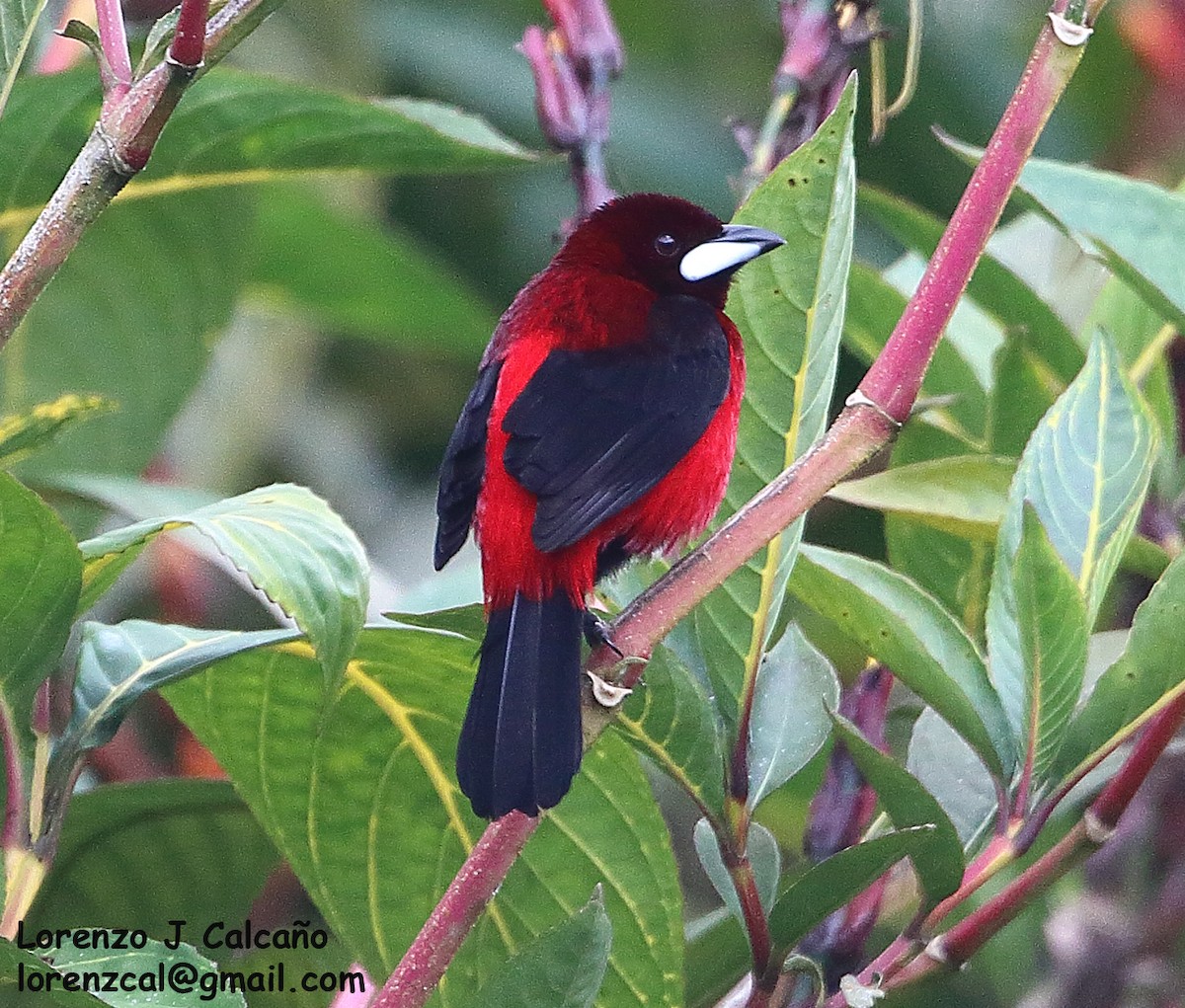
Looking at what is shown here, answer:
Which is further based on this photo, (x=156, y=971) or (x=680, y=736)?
(x=680, y=736)

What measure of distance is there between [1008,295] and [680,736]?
1121mm

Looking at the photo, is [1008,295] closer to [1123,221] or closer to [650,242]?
[1123,221]

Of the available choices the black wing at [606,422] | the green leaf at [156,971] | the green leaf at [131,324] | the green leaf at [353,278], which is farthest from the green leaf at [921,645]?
the green leaf at [353,278]

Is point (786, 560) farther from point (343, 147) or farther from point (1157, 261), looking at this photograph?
point (343, 147)

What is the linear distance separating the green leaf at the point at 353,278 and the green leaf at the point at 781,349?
191 cm

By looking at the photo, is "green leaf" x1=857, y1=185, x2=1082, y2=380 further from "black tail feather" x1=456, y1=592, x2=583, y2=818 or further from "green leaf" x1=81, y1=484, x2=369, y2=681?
"green leaf" x1=81, y1=484, x2=369, y2=681

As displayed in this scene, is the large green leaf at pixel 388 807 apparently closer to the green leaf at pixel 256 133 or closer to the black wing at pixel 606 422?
the black wing at pixel 606 422

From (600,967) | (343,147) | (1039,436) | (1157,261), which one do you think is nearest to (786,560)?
(1039,436)

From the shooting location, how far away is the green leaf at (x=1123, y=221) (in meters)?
2.03

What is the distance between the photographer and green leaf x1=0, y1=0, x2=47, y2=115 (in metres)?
1.69

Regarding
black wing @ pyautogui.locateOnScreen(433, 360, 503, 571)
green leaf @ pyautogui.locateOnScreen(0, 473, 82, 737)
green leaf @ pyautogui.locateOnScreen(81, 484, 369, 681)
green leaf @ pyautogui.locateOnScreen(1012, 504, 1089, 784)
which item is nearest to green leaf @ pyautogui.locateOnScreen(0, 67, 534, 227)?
black wing @ pyautogui.locateOnScreen(433, 360, 503, 571)

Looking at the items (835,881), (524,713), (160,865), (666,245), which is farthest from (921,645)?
(666,245)

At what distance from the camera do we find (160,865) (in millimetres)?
2199

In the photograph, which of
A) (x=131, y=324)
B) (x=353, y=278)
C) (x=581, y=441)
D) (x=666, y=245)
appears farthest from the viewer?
(x=353, y=278)
